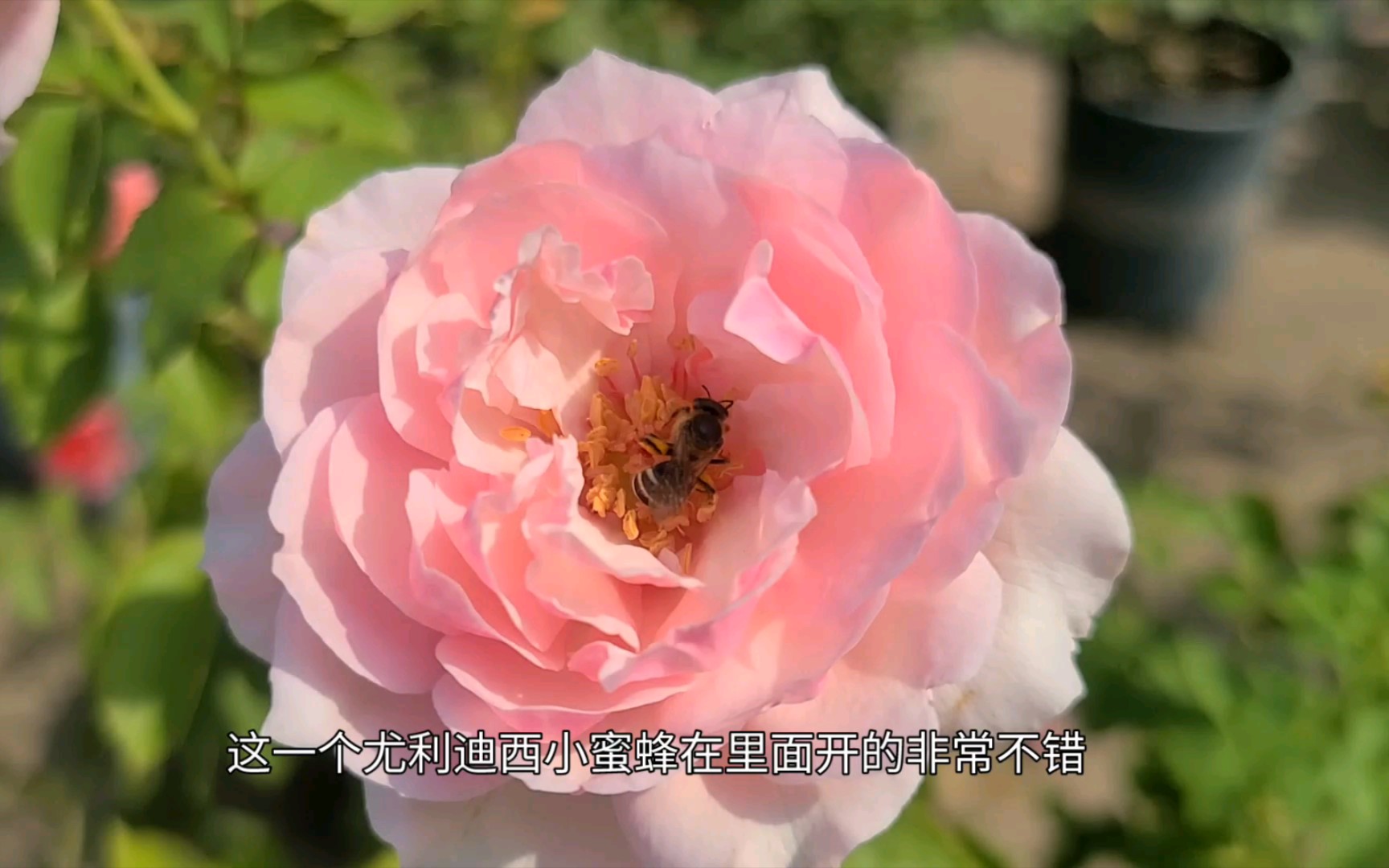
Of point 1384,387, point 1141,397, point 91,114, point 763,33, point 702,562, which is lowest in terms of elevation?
point 1141,397

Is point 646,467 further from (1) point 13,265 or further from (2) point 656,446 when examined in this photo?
(1) point 13,265

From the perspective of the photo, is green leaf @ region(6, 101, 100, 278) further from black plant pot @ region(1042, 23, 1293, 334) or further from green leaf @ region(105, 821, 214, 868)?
black plant pot @ region(1042, 23, 1293, 334)

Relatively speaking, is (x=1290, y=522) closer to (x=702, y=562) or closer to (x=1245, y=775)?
(x=1245, y=775)

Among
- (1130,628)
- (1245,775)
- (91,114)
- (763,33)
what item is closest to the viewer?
(91,114)

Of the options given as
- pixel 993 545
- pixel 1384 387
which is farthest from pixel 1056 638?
pixel 1384 387

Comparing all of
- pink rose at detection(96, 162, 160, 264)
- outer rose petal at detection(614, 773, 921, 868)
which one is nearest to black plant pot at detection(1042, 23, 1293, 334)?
pink rose at detection(96, 162, 160, 264)
